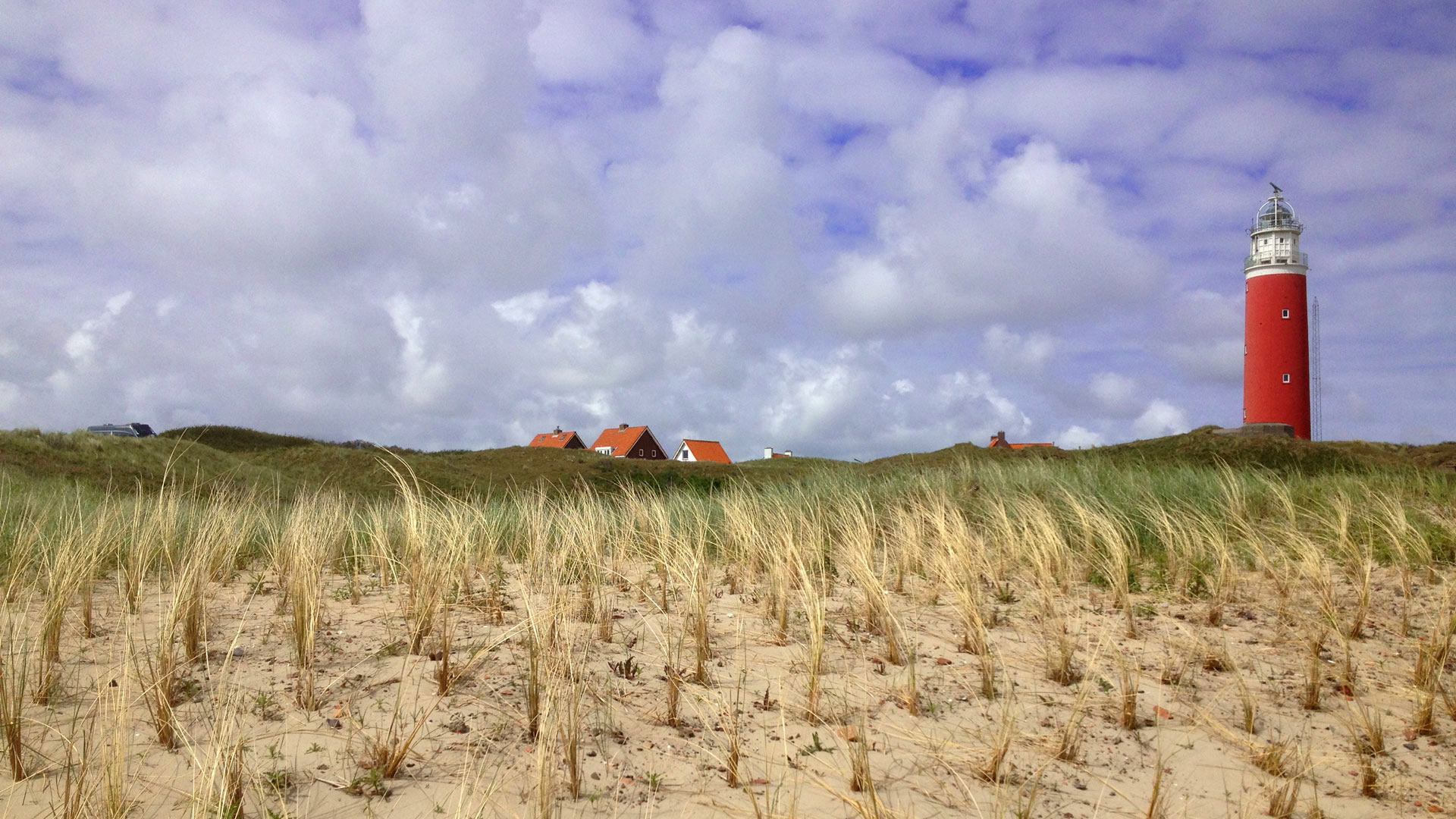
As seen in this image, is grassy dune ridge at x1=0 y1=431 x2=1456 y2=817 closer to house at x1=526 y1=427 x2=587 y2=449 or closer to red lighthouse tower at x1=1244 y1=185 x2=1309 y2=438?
red lighthouse tower at x1=1244 y1=185 x2=1309 y2=438

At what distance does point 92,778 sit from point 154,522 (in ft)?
11.5

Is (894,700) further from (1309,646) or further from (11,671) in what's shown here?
(11,671)

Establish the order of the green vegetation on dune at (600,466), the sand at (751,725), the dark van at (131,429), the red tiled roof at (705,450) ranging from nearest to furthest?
the sand at (751,725) < the green vegetation on dune at (600,466) < the dark van at (131,429) < the red tiled roof at (705,450)

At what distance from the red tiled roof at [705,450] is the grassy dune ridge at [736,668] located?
121 ft

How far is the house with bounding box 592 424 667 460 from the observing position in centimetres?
4425

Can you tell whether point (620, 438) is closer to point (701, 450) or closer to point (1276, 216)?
point (701, 450)

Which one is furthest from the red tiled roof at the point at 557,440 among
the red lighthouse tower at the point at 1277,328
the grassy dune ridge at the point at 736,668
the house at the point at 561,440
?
the grassy dune ridge at the point at 736,668

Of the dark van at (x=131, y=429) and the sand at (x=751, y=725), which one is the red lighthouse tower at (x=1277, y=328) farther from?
the dark van at (x=131, y=429)

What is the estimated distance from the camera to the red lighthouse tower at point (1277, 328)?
28.7m

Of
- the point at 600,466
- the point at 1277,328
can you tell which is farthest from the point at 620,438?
the point at 1277,328

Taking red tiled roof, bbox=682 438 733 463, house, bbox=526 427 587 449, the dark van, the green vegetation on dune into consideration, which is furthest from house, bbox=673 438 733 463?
the dark van

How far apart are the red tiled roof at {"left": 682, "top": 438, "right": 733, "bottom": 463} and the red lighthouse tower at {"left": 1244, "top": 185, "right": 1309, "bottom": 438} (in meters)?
24.2

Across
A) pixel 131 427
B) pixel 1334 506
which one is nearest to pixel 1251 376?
pixel 1334 506

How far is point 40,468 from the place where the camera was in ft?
51.0
